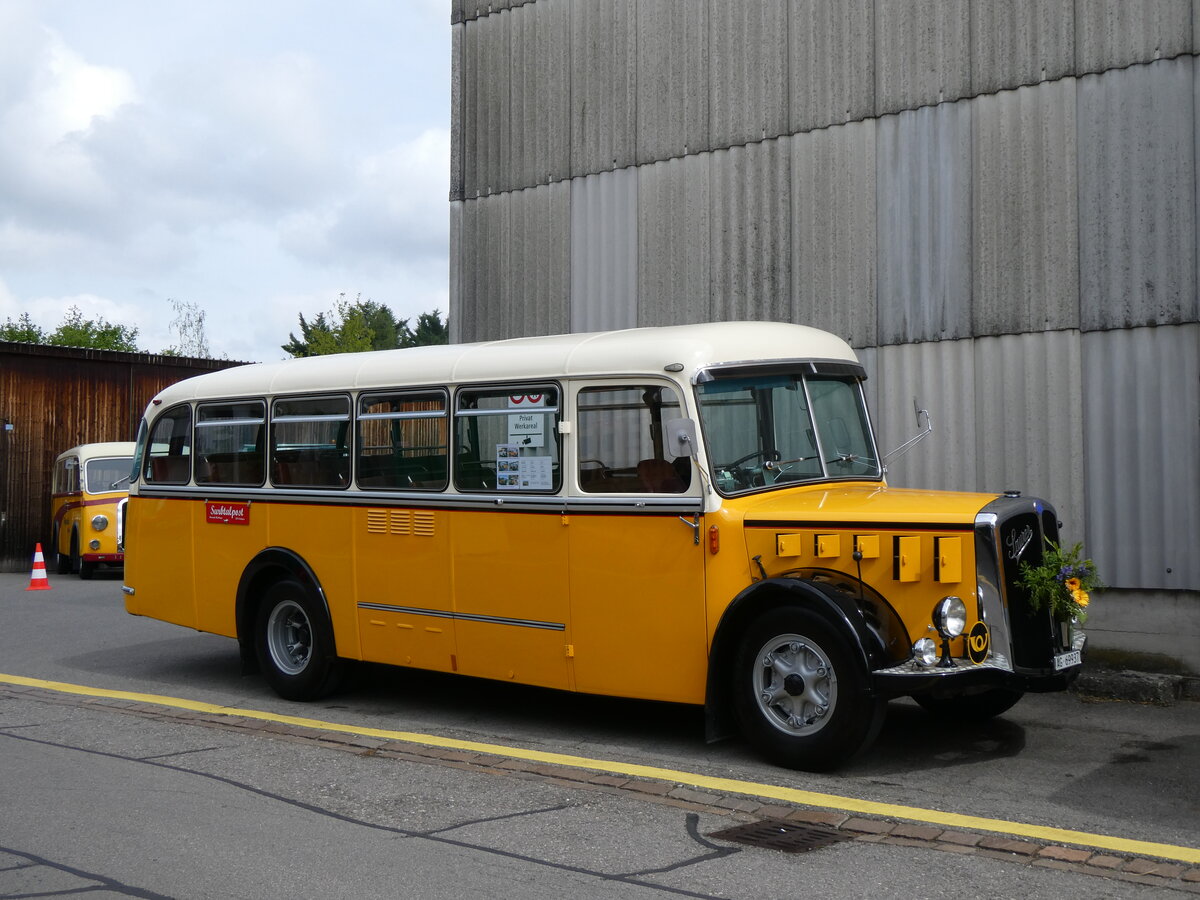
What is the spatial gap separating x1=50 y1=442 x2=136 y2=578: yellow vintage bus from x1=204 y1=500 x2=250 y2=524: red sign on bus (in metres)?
12.7

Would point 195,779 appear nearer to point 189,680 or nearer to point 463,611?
point 463,611

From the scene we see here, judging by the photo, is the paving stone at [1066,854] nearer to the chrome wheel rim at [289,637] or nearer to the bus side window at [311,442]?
the bus side window at [311,442]

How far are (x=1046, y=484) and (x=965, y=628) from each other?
4104mm

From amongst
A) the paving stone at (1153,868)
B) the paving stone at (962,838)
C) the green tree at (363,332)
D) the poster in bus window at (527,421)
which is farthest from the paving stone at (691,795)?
the green tree at (363,332)

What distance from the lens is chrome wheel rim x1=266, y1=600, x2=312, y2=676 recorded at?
989cm

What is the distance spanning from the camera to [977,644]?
22.1 feet

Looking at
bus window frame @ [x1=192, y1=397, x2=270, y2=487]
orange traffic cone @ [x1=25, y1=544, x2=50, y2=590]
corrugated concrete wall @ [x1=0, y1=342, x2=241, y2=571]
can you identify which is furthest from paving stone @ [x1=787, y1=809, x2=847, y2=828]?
corrugated concrete wall @ [x1=0, y1=342, x2=241, y2=571]

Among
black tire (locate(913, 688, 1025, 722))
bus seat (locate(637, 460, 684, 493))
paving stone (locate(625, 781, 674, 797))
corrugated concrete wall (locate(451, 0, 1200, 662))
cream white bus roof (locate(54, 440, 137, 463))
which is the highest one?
corrugated concrete wall (locate(451, 0, 1200, 662))

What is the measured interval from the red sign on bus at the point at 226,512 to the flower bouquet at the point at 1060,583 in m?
5.99

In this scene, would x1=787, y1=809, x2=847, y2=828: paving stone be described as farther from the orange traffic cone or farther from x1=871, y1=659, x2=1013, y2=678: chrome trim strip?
the orange traffic cone

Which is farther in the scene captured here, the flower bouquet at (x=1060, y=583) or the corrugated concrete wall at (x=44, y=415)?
the corrugated concrete wall at (x=44, y=415)

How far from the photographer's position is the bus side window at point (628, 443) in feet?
24.8

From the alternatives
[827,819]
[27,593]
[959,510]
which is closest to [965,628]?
[959,510]

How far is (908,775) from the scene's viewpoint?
7.01 m
